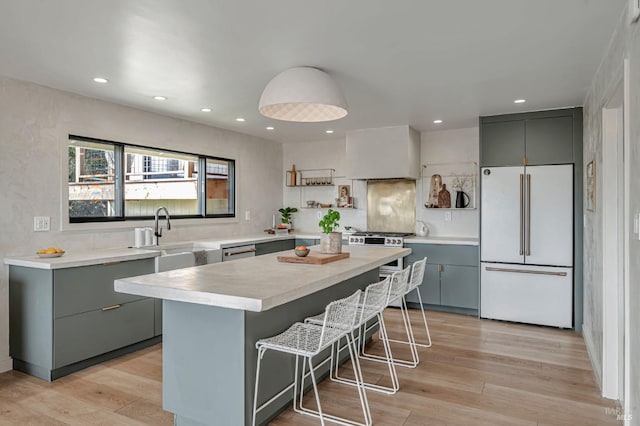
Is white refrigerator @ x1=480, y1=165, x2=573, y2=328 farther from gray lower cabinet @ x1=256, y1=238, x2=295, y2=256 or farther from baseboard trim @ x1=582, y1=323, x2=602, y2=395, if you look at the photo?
gray lower cabinet @ x1=256, y1=238, x2=295, y2=256

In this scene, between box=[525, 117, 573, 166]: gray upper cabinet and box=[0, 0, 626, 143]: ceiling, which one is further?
box=[525, 117, 573, 166]: gray upper cabinet

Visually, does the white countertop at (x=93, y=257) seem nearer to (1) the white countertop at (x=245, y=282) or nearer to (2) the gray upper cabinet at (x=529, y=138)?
(1) the white countertop at (x=245, y=282)

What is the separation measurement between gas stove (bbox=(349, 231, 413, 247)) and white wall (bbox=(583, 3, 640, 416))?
2003 mm

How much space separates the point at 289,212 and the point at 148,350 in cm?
321

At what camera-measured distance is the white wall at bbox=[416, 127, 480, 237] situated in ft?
17.7

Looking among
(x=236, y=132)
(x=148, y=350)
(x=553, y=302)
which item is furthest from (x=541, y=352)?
(x=236, y=132)

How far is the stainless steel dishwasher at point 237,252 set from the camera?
15.1ft

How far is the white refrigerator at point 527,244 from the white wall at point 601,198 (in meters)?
0.33

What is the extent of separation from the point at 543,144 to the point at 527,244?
109 centimetres

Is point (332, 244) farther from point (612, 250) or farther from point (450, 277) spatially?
point (450, 277)

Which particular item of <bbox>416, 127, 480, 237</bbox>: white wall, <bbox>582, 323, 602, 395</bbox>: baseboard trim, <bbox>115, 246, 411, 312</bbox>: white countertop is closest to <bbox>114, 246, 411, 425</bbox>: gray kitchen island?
<bbox>115, 246, 411, 312</bbox>: white countertop

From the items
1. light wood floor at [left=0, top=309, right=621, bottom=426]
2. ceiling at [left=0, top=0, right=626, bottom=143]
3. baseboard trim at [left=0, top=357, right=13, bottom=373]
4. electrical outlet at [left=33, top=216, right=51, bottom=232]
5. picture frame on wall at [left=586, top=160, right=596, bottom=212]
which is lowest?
light wood floor at [left=0, top=309, right=621, bottom=426]

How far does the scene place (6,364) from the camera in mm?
3297

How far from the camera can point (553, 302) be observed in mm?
4383
